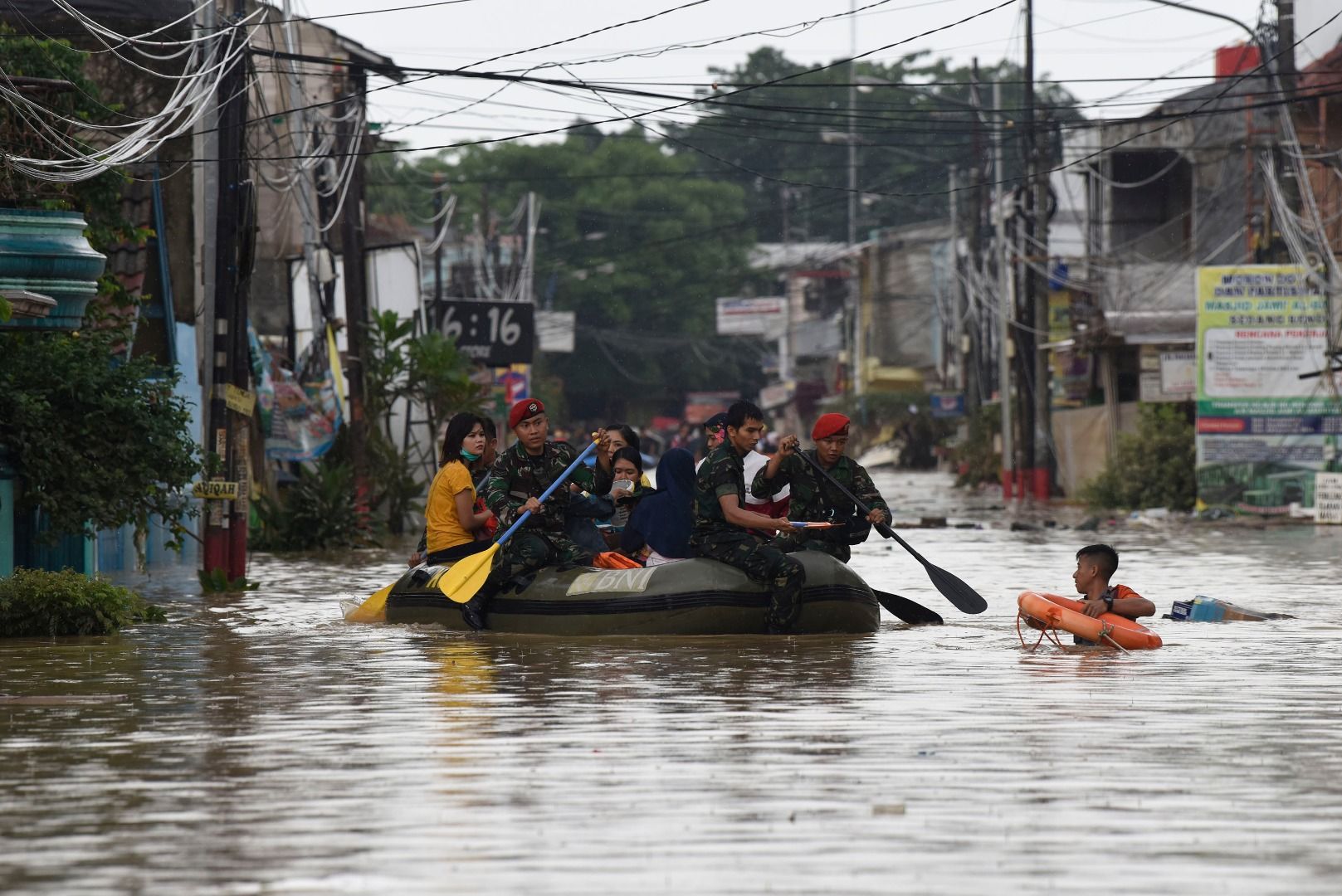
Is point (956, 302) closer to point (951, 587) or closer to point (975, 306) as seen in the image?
point (975, 306)

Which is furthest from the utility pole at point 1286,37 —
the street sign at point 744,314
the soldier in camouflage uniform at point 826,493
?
the street sign at point 744,314

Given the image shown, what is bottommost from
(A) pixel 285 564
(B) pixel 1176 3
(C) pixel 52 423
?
(A) pixel 285 564

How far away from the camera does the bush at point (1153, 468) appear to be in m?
34.9

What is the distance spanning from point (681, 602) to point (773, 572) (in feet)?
2.08

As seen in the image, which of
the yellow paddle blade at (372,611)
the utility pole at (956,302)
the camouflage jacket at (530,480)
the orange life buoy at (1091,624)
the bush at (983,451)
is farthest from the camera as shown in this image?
the utility pole at (956,302)

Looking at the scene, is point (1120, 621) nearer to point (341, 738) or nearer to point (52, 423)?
point (341, 738)

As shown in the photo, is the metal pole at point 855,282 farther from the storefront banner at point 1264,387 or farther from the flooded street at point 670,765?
the flooded street at point 670,765

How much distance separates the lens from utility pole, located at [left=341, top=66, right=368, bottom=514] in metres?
27.9

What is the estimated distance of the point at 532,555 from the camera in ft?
46.5

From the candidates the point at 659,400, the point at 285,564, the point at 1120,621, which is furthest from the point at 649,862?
the point at 659,400

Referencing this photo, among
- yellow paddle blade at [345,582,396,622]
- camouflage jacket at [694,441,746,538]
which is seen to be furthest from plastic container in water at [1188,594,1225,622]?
yellow paddle blade at [345,582,396,622]

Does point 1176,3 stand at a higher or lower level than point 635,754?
higher

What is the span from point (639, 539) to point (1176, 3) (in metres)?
18.1

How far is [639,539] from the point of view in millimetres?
14633
